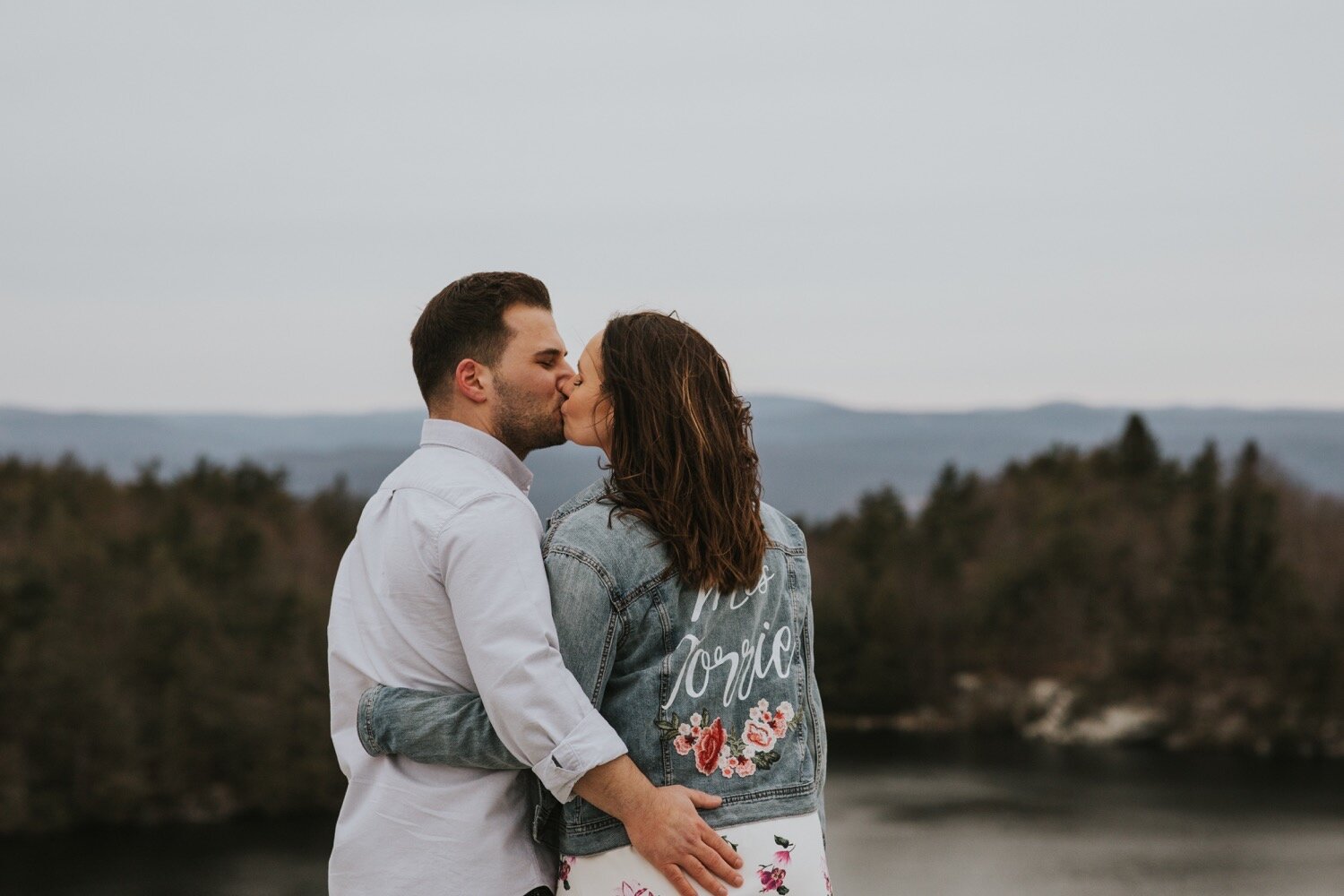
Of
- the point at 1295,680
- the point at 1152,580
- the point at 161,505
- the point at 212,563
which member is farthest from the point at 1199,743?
the point at 161,505

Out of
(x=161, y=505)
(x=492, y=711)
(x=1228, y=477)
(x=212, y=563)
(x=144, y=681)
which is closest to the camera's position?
(x=492, y=711)

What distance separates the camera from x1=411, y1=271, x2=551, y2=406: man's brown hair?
2.35 metres

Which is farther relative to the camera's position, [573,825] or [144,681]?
[144,681]

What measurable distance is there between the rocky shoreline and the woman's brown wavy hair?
4244 cm

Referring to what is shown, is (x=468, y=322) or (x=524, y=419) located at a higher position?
(x=468, y=322)

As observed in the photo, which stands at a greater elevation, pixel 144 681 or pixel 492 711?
pixel 492 711

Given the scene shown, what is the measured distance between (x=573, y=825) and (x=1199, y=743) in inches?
1760

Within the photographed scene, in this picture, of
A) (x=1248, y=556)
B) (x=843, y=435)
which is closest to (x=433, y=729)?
(x=1248, y=556)

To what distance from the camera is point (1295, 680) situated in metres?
43.2

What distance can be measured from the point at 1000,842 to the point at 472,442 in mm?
30029

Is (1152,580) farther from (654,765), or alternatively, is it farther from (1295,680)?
(654,765)

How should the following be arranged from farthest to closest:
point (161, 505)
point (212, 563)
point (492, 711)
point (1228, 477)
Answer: point (1228, 477) < point (161, 505) < point (212, 563) < point (492, 711)

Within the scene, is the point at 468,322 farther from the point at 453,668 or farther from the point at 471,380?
the point at 453,668

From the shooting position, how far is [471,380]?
2.36 m
